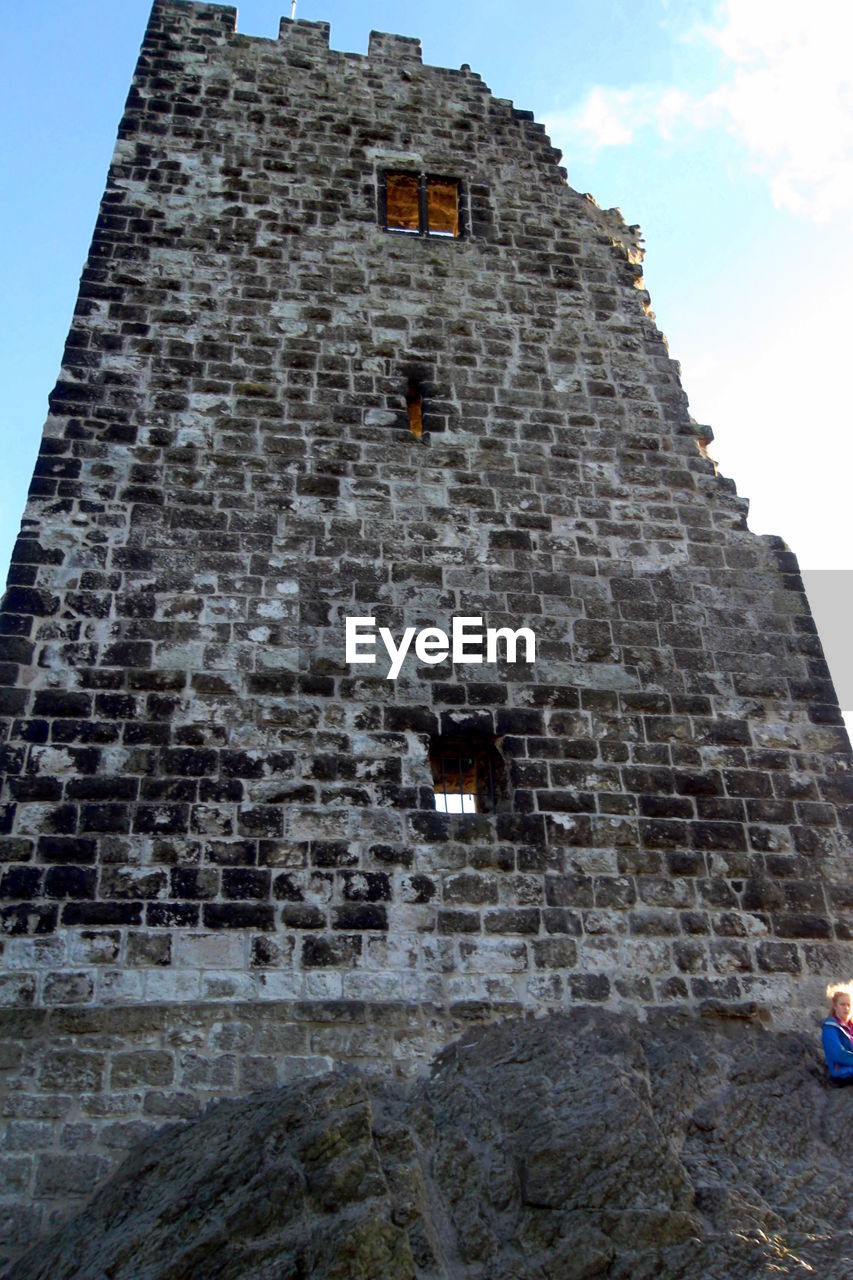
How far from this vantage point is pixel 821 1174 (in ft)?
16.2

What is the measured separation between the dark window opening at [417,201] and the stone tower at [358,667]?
48 millimetres

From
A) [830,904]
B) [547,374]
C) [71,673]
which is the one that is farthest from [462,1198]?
[547,374]

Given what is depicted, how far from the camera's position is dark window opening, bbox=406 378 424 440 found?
7.46 meters

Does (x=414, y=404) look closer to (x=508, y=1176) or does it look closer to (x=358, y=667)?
(x=358, y=667)

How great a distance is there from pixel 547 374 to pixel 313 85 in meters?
3.27

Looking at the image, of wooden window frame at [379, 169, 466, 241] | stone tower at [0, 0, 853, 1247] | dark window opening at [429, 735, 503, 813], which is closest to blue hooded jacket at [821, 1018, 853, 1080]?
stone tower at [0, 0, 853, 1247]

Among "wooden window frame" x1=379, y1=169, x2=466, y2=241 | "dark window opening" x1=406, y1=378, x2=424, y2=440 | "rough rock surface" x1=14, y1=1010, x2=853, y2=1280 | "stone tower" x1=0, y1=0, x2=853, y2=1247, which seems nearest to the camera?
"rough rock surface" x1=14, y1=1010, x2=853, y2=1280

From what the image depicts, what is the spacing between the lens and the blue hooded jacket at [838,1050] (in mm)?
5422

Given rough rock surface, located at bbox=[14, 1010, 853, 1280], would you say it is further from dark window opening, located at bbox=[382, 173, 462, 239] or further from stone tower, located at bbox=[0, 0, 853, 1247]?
dark window opening, located at bbox=[382, 173, 462, 239]

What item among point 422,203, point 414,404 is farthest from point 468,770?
point 422,203

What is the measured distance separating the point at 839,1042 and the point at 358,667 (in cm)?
306

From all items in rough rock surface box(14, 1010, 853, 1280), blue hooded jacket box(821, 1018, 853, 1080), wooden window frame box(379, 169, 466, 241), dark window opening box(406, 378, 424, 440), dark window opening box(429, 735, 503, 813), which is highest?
wooden window frame box(379, 169, 466, 241)

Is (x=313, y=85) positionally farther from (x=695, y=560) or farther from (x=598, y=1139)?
(x=598, y=1139)

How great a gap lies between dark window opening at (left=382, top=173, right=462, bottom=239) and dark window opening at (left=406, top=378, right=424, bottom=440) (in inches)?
69.6
